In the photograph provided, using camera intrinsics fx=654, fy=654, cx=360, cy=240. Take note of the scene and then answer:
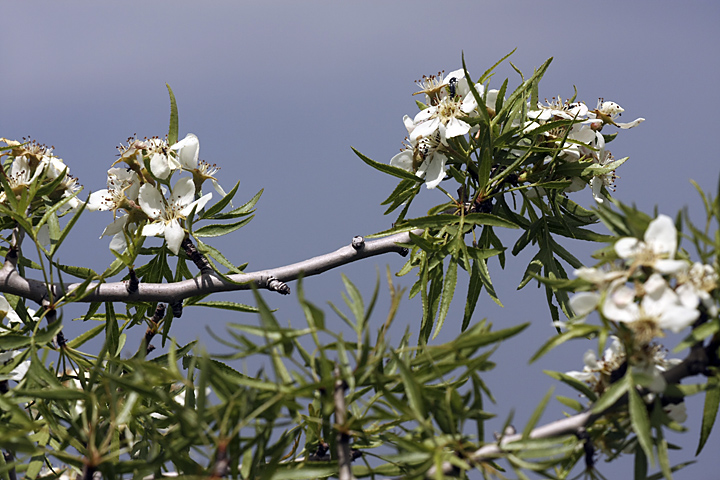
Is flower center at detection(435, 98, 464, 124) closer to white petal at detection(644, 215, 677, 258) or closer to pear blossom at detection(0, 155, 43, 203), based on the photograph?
white petal at detection(644, 215, 677, 258)

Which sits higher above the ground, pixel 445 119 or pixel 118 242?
pixel 445 119

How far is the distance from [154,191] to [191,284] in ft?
0.67

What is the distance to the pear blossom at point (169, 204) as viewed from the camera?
131 centimetres

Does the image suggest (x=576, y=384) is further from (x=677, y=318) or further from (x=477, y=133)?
(x=477, y=133)

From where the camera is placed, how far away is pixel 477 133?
4.62 ft

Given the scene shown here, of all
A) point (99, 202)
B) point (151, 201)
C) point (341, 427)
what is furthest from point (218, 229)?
point (341, 427)

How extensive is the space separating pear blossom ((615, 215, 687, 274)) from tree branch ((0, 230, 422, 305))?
597 millimetres

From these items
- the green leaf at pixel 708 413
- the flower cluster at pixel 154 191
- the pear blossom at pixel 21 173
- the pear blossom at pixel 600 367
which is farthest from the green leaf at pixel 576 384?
the pear blossom at pixel 21 173

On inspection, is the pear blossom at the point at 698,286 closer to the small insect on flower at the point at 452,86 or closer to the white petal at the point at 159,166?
the small insect on flower at the point at 452,86

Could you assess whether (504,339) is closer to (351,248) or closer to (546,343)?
(546,343)

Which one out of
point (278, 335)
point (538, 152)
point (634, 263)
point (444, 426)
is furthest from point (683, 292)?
point (538, 152)

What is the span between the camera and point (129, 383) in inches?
30.7

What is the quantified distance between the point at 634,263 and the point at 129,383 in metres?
0.62

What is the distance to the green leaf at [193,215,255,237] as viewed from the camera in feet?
4.54
